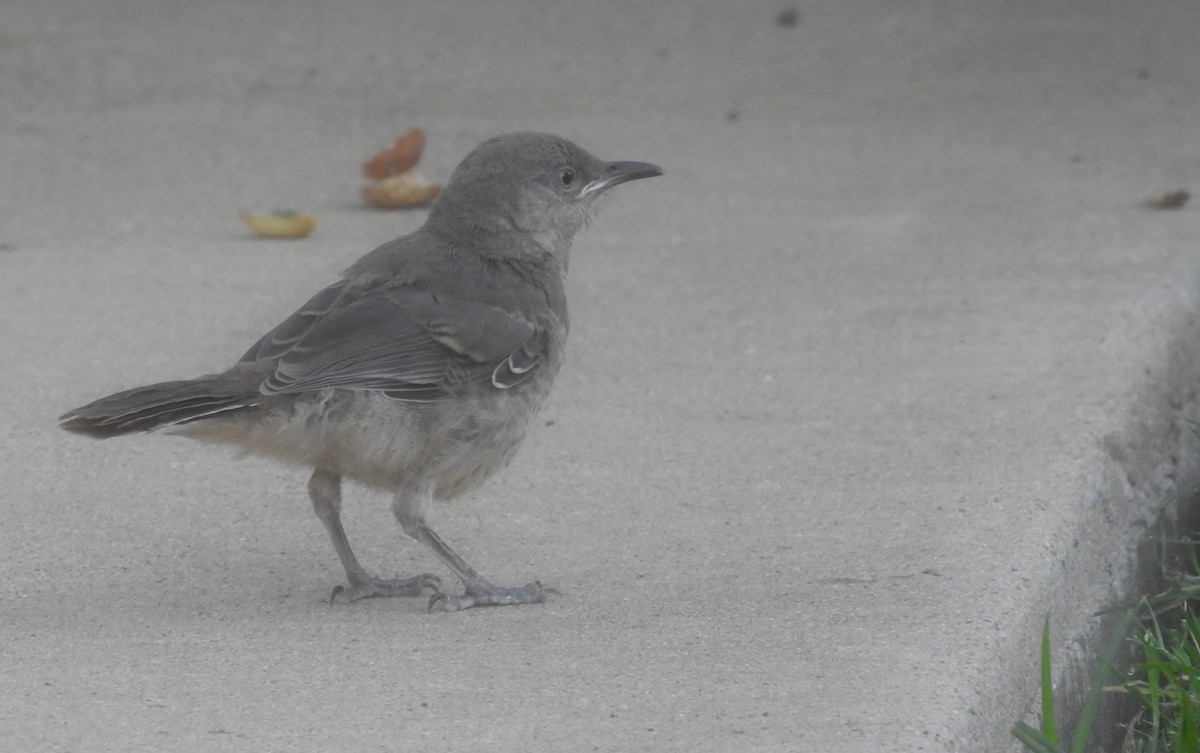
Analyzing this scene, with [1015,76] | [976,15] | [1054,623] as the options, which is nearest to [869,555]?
[1054,623]

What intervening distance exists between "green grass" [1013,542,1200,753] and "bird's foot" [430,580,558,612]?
1179mm

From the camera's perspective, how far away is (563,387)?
585 centimetres

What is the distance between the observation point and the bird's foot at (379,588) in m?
4.31

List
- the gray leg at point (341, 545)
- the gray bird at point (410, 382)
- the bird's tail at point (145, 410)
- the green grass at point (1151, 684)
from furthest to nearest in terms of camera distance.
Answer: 1. the gray leg at point (341, 545)
2. the gray bird at point (410, 382)
3. the bird's tail at point (145, 410)
4. the green grass at point (1151, 684)

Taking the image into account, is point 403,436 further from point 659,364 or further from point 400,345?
point 659,364

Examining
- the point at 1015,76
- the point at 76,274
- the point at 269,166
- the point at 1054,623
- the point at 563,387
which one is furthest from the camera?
the point at 1015,76

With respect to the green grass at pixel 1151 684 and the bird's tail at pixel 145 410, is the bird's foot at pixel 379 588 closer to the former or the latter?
the bird's tail at pixel 145 410

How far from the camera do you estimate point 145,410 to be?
3900mm

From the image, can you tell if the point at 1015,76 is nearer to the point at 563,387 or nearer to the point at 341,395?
the point at 563,387

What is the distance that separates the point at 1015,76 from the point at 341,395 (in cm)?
665

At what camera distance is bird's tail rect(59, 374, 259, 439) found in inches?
153

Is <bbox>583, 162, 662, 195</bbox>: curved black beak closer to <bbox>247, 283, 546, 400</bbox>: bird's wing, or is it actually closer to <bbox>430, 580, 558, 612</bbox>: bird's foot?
<bbox>247, 283, 546, 400</bbox>: bird's wing

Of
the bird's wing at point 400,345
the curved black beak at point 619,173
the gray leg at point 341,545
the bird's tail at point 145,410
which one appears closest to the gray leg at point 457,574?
the gray leg at point 341,545

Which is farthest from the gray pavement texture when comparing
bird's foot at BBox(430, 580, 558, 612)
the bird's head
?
the bird's head
